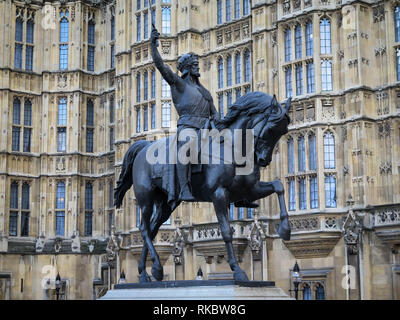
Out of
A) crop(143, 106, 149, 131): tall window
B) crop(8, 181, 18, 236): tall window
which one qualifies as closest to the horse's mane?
crop(143, 106, 149, 131): tall window

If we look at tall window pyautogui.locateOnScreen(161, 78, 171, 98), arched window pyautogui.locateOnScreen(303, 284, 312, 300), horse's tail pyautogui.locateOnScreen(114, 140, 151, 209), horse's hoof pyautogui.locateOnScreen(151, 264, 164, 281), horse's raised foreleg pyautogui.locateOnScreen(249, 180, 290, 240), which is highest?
tall window pyautogui.locateOnScreen(161, 78, 171, 98)

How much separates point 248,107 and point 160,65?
5.94ft

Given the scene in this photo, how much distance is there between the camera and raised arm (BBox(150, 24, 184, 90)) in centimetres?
1223

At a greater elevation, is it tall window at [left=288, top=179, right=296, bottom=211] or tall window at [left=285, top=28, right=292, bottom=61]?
tall window at [left=285, top=28, right=292, bottom=61]

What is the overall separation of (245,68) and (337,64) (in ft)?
17.1

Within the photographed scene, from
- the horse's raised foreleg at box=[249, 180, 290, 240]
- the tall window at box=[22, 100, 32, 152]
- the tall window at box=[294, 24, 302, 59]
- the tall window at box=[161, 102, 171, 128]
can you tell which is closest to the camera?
the horse's raised foreleg at box=[249, 180, 290, 240]

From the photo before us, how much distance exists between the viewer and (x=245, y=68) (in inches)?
1236

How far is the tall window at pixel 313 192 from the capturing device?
27.1 meters

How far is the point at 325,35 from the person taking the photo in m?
27.8

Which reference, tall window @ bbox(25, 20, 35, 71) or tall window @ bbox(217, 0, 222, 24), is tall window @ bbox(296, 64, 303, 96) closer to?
tall window @ bbox(217, 0, 222, 24)

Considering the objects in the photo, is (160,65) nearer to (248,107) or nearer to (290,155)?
(248,107)

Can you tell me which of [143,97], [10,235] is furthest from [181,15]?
[10,235]

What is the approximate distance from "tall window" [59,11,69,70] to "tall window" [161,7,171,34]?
824cm
